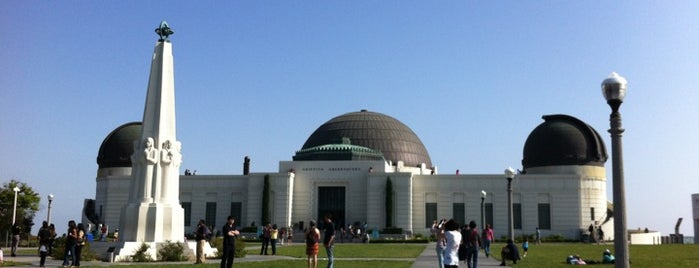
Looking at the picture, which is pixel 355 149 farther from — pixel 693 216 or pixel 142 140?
pixel 142 140

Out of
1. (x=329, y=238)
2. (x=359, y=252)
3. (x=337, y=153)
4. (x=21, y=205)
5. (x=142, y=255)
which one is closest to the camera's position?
(x=329, y=238)

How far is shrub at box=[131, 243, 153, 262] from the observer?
23484mm

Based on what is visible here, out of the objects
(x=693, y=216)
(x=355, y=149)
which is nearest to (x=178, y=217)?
(x=355, y=149)

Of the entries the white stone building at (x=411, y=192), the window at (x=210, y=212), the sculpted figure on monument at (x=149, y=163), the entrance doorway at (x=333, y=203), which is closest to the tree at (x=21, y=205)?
the white stone building at (x=411, y=192)

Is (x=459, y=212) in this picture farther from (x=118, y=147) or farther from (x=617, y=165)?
(x=617, y=165)

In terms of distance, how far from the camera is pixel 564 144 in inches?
Result: 2532

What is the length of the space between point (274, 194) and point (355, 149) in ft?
31.3

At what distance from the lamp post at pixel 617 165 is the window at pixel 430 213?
50592 millimetres

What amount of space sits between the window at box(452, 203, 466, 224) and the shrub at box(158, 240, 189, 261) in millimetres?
39650

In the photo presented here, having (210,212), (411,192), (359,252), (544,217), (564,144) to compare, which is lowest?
(359,252)

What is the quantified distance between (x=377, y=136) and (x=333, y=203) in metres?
14.7

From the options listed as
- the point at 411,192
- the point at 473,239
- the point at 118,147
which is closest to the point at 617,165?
the point at 473,239

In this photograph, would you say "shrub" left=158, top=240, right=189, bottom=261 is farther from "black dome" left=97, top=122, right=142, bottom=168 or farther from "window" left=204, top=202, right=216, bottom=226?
"black dome" left=97, top=122, right=142, bottom=168

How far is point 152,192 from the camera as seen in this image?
84.3 ft
